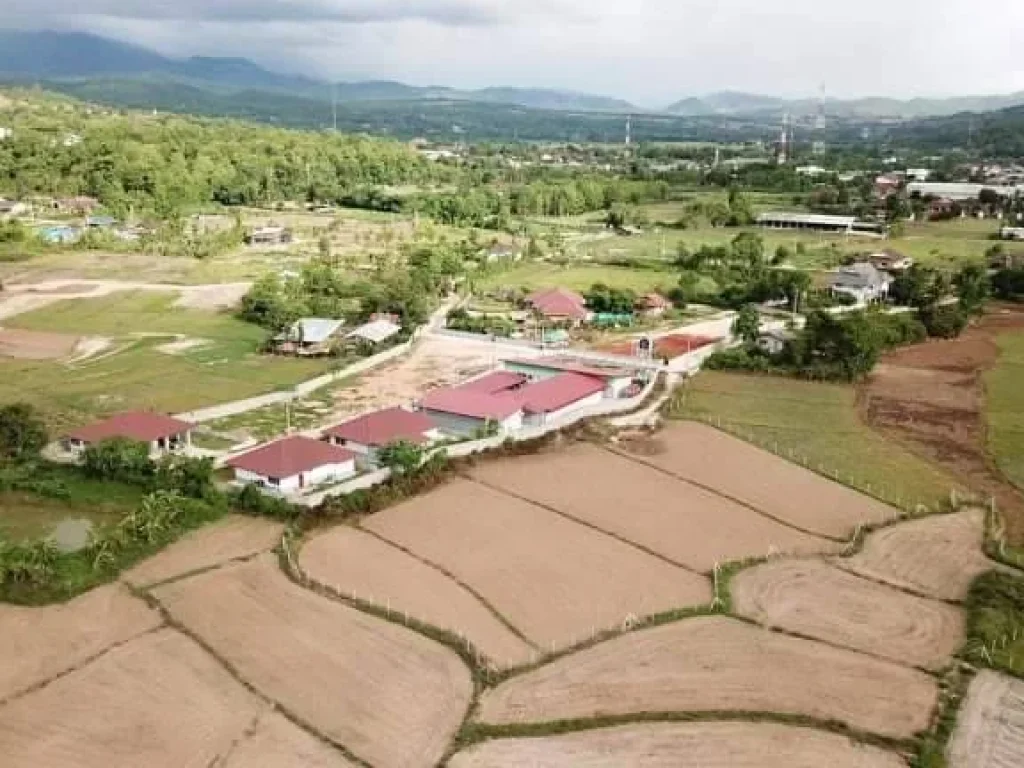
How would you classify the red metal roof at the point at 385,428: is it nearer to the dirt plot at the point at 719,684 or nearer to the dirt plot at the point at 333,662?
the dirt plot at the point at 333,662

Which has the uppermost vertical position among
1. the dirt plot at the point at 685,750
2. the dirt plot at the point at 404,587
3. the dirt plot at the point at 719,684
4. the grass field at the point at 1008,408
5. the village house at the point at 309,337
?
the village house at the point at 309,337

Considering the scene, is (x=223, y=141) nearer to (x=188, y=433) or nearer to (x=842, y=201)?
(x=842, y=201)

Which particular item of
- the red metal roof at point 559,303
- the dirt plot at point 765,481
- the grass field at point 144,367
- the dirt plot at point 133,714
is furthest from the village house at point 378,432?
the red metal roof at point 559,303

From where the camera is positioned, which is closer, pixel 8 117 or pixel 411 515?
pixel 411 515

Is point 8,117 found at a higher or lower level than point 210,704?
higher

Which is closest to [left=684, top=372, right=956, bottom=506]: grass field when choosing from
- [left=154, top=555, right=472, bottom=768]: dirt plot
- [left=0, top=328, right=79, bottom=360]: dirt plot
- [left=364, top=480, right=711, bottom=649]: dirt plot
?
[left=364, top=480, right=711, bottom=649]: dirt plot

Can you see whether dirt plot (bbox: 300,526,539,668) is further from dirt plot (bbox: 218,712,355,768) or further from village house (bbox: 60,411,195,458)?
village house (bbox: 60,411,195,458)

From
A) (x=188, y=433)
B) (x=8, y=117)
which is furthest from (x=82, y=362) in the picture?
(x=8, y=117)
